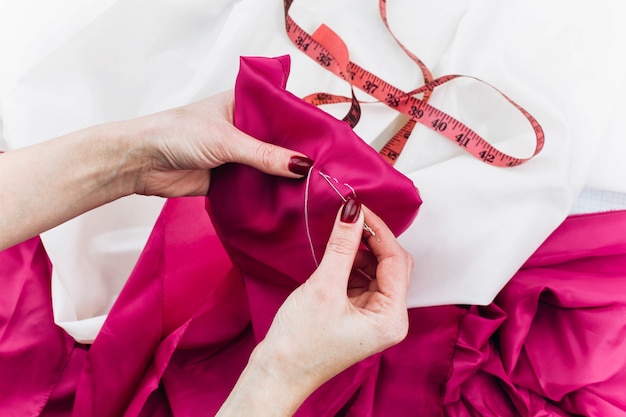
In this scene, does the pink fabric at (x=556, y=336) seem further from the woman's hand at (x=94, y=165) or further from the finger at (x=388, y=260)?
the woman's hand at (x=94, y=165)

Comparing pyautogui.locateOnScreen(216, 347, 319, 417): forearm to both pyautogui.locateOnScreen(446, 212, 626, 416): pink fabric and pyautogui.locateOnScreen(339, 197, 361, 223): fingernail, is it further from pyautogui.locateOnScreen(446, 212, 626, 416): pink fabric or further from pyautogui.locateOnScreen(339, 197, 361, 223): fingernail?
pyautogui.locateOnScreen(446, 212, 626, 416): pink fabric

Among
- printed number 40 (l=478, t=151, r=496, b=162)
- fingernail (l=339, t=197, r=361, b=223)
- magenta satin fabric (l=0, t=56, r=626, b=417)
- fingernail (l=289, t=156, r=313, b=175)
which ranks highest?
printed number 40 (l=478, t=151, r=496, b=162)

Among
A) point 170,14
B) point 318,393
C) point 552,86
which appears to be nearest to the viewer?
point 318,393

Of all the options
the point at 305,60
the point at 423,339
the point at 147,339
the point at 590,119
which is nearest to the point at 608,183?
the point at 590,119

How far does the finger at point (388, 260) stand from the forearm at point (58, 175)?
44cm

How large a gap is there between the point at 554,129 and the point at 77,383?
100 centimetres

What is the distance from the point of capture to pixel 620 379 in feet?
3.36

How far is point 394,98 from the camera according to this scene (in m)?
1.23

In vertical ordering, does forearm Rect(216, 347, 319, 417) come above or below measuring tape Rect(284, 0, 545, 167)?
below

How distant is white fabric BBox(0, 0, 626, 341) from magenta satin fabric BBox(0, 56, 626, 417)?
0.23ft

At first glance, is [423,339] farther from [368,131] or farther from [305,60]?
[305,60]

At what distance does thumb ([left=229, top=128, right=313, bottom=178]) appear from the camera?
35.2 inches

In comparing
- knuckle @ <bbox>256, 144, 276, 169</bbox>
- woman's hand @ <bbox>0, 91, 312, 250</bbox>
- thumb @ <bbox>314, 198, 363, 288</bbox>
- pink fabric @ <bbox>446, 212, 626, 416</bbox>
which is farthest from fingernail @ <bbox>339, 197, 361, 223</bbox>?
pink fabric @ <bbox>446, 212, 626, 416</bbox>

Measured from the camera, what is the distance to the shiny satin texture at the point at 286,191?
91 centimetres
